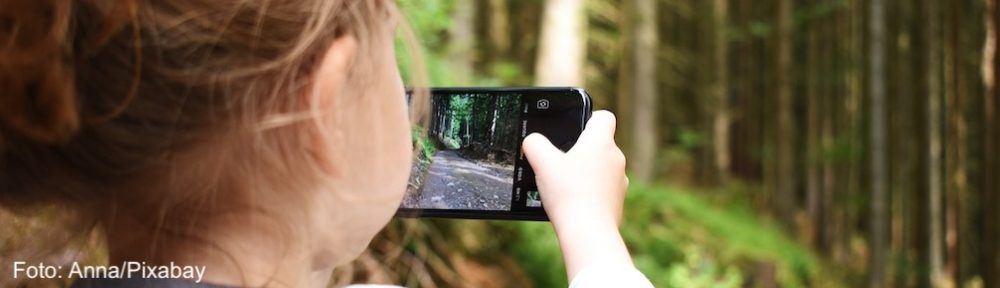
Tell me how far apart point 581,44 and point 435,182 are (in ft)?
34.9

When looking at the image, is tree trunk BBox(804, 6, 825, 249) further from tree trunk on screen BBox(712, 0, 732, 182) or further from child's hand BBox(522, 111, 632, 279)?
child's hand BBox(522, 111, 632, 279)

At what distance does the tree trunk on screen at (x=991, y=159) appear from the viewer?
8.79 m

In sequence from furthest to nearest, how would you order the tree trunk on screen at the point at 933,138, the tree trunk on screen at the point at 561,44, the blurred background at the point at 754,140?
the tree trunk on screen at the point at 933,138
the tree trunk on screen at the point at 561,44
the blurred background at the point at 754,140

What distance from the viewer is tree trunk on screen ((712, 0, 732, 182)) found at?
21859mm

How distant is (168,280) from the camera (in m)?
1.05

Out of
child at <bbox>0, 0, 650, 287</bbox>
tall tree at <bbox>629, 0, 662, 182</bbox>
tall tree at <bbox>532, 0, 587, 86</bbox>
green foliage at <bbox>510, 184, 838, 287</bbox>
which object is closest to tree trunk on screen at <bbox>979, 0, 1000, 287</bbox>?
green foliage at <bbox>510, 184, 838, 287</bbox>

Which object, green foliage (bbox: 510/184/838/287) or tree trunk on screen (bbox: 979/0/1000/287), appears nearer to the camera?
green foliage (bbox: 510/184/838/287)

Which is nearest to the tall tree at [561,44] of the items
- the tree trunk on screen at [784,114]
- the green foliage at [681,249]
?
the green foliage at [681,249]

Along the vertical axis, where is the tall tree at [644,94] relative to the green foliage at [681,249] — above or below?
above

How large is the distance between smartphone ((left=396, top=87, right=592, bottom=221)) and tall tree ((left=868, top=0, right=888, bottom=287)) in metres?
12.9

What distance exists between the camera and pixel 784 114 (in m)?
19.9

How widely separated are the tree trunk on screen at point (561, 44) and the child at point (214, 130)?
1022 cm

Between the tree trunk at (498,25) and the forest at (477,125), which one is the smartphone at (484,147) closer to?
the forest at (477,125)

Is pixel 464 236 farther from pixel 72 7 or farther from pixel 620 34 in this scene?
pixel 620 34
